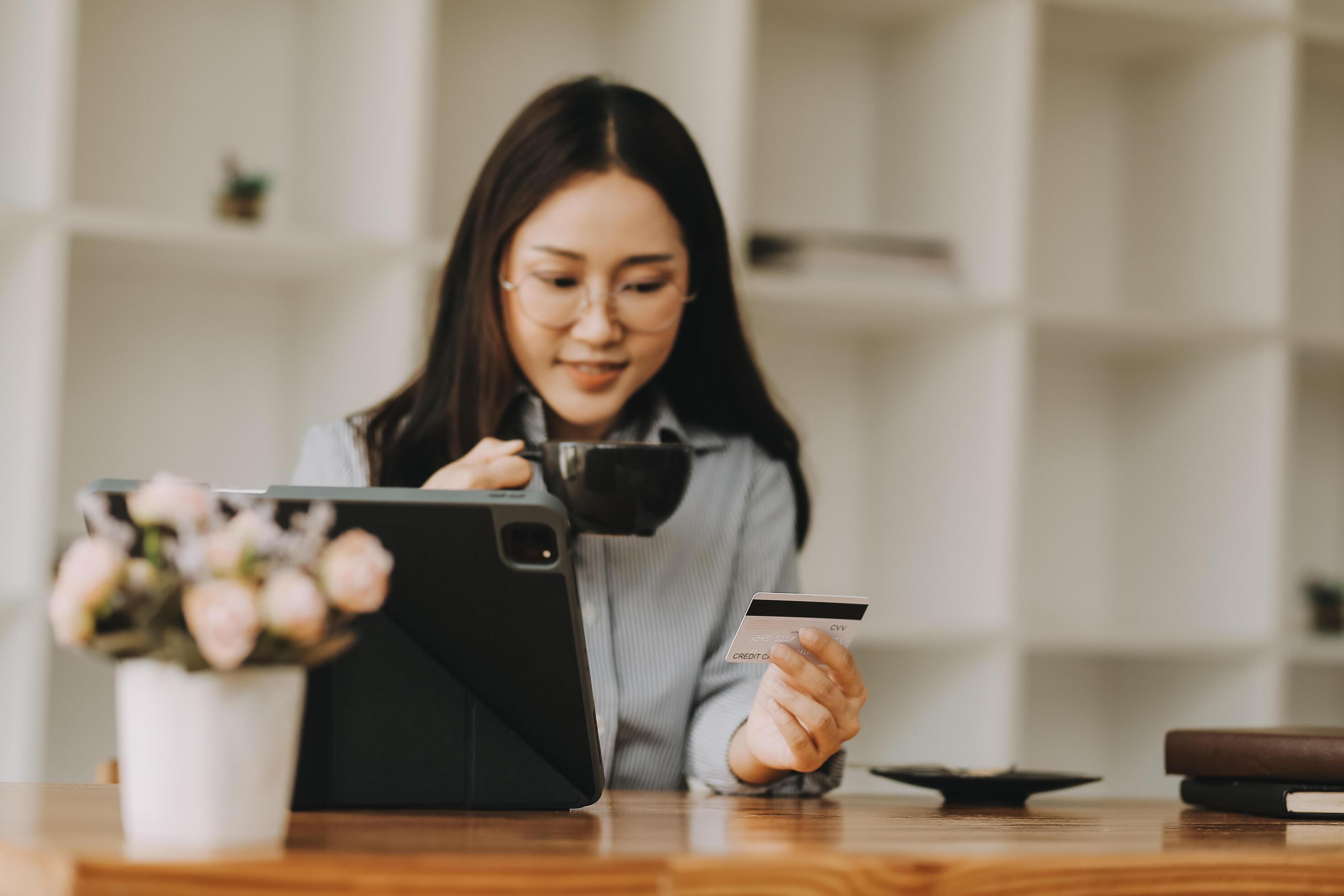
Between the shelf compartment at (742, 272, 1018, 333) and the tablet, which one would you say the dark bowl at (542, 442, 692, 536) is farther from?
the shelf compartment at (742, 272, 1018, 333)

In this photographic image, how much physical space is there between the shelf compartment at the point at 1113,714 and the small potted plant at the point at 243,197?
1632mm

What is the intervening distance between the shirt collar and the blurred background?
0.52 m

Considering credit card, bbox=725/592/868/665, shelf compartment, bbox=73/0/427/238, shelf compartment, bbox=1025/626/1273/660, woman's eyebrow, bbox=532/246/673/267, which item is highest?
shelf compartment, bbox=73/0/427/238

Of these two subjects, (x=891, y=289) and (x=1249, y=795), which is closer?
(x=1249, y=795)

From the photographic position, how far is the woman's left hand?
3.78 feet

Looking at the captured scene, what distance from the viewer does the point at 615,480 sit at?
132 centimetres

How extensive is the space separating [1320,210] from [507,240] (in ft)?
6.90

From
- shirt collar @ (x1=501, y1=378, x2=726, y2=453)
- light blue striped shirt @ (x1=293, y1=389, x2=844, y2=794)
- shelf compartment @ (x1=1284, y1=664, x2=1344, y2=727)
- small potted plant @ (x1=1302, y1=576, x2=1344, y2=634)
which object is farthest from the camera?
shelf compartment @ (x1=1284, y1=664, x2=1344, y2=727)

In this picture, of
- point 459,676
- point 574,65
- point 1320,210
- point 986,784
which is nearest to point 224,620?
point 459,676

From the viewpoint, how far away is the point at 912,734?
2.59 metres

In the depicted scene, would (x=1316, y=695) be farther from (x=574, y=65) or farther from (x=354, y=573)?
(x=354, y=573)

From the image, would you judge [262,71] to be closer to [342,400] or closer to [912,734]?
[342,400]

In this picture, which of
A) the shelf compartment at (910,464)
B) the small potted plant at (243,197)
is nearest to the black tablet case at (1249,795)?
the shelf compartment at (910,464)

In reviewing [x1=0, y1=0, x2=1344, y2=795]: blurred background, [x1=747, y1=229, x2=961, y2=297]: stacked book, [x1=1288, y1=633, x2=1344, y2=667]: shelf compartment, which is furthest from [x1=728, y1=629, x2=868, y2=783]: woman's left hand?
[x1=1288, y1=633, x2=1344, y2=667]: shelf compartment
